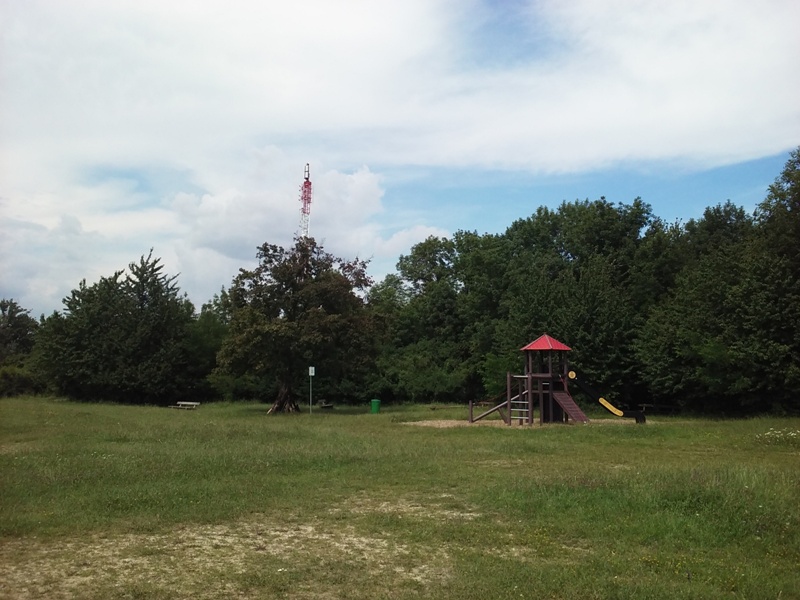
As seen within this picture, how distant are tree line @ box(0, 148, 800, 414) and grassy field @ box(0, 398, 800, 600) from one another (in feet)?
43.0

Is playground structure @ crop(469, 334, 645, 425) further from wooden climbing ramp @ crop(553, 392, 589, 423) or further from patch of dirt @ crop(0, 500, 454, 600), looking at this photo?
patch of dirt @ crop(0, 500, 454, 600)

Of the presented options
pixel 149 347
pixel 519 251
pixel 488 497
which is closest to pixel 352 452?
pixel 488 497

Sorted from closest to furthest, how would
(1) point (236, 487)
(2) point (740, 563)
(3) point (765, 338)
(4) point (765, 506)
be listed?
(2) point (740, 563), (4) point (765, 506), (1) point (236, 487), (3) point (765, 338)

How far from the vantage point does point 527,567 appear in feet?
22.4

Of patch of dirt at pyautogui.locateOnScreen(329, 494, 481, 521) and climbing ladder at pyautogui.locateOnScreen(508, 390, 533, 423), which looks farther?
climbing ladder at pyautogui.locateOnScreen(508, 390, 533, 423)

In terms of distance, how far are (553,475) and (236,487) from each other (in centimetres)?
559

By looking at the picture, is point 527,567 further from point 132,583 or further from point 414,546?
point 132,583

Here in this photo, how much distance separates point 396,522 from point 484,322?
3707cm

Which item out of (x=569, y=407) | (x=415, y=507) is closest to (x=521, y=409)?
(x=569, y=407)

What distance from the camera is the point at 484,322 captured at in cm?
4547

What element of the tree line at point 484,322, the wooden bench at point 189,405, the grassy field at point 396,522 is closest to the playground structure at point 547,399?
the tree line at point 484,322

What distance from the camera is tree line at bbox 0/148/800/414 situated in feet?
92.0

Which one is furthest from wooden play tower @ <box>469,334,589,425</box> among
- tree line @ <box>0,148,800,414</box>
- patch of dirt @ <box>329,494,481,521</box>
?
patch of dirt @ <box>329,494,481,521</box>

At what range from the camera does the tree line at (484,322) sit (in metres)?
28.0
